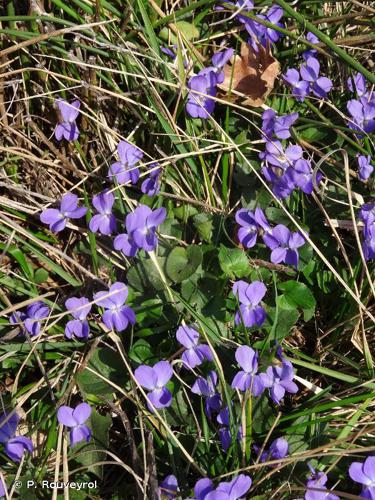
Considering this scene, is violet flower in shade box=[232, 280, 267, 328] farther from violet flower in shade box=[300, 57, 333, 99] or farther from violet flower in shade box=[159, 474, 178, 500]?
violet flower in shade box=[300, 57, 333, 99]

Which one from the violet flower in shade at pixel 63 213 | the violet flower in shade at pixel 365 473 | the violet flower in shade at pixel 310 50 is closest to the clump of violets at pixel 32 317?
the violet flower in shade at pixel 63 213

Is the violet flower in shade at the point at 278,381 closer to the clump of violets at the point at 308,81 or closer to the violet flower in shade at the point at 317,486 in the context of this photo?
Result: the violet flower in shade at the point at 317,486

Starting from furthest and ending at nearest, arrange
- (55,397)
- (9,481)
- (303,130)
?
(303,130) < (55,397) < (9,481)

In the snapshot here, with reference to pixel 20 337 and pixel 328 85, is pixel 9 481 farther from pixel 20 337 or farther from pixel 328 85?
pixel 328 85

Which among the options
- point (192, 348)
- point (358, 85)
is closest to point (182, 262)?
point (192, 348)

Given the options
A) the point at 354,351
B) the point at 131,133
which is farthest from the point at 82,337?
the point at 354,351

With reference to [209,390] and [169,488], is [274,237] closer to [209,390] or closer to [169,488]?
[209,390]
